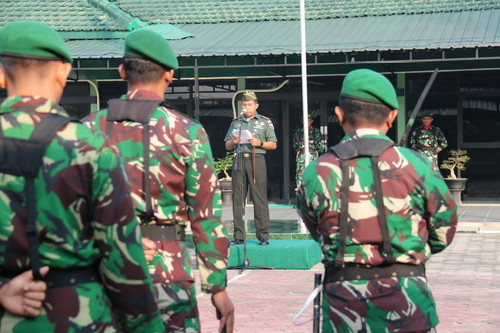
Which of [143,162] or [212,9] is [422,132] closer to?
[212,9]

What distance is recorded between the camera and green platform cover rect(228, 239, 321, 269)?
11.4 meters

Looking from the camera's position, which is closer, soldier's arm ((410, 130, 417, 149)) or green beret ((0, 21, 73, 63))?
green beret ((0, 21, 73, 63))

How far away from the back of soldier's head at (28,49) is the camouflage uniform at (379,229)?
1392 millimetres

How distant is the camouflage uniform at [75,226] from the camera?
105 inches

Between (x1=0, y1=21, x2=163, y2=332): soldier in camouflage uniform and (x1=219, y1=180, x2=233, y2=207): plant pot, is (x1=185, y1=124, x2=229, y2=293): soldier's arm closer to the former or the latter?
(x1=0, y1=21, x2=163, y2=332): soldier in camouflage uniform

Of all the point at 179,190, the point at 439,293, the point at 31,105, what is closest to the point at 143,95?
the point at 179,190

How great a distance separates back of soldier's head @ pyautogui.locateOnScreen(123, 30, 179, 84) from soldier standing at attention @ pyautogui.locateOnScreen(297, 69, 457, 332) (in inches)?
30.7

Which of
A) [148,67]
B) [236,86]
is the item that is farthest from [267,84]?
[148,67]

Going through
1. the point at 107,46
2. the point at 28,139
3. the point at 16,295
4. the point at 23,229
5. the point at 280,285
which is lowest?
the point at 280,285

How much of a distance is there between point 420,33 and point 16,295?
1688 cm

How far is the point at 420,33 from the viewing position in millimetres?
18703

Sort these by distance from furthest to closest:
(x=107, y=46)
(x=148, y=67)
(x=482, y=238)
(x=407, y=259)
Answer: (x=107, y=46) → (x=482, y=238) → (x=148, y=67) → (x=407, y=259)

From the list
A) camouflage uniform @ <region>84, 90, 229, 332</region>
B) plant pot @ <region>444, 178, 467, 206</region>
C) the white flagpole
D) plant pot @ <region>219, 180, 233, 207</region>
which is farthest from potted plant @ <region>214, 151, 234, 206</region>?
camouflage uniform @ <region>84, 90, 229, 332</region>

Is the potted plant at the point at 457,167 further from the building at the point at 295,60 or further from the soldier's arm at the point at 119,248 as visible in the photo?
the soldier's arm at the point at 119,248
